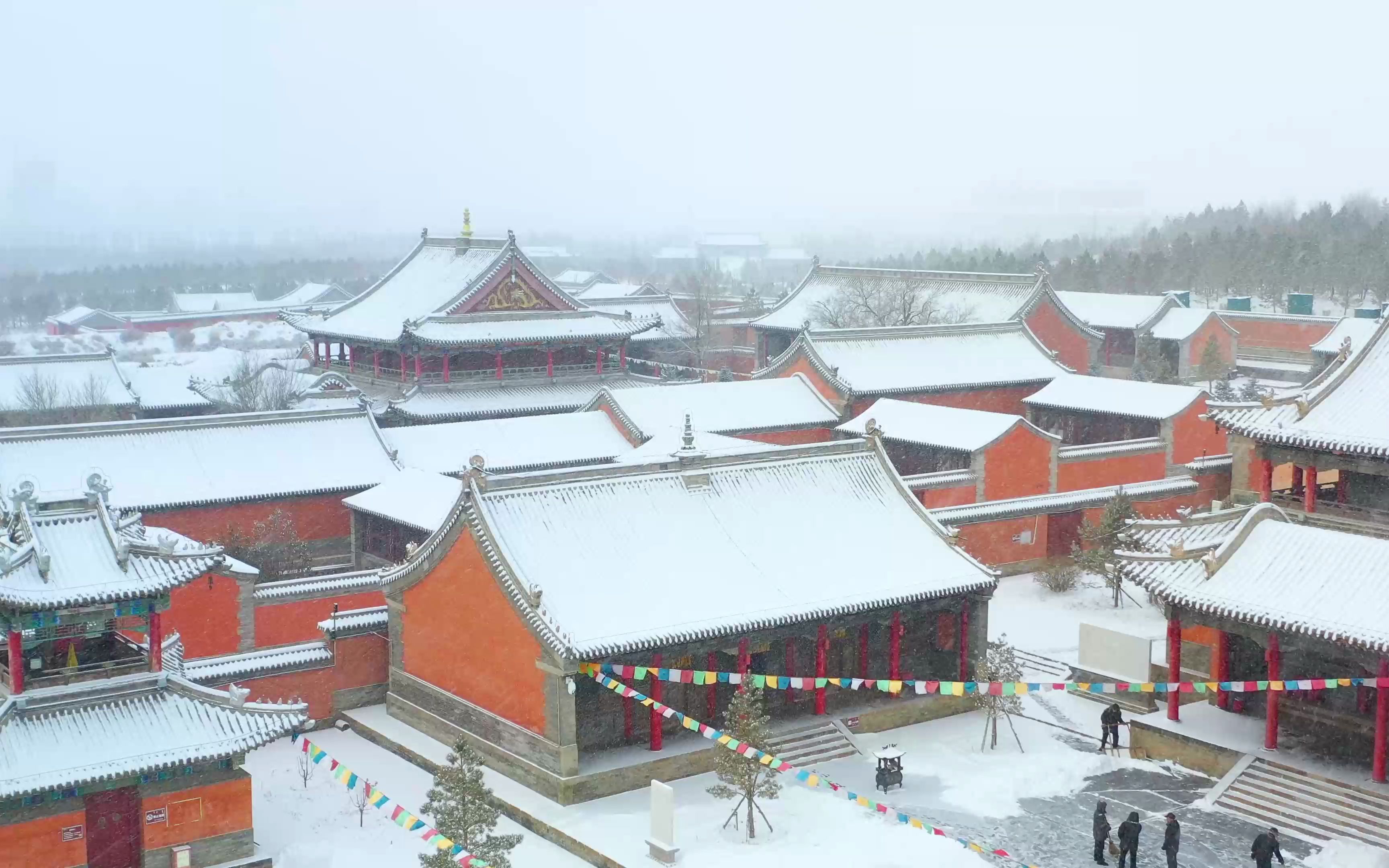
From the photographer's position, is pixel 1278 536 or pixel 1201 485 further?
pixel 1201 485

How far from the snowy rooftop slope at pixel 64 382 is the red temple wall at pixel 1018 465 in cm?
2893

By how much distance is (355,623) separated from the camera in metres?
24.8

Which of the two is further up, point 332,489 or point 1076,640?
point 332,489

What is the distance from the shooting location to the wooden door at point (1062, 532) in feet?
113

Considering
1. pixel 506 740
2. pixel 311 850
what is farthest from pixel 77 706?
pixel 506 740

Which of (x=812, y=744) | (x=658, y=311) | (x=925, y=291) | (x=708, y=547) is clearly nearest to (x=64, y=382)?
(x=658, y=311)

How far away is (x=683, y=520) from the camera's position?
23562 millimetres

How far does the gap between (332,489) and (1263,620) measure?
19.7 meters

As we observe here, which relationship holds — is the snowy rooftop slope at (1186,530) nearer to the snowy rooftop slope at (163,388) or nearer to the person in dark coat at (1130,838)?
the person in dark coat at (1130,838)

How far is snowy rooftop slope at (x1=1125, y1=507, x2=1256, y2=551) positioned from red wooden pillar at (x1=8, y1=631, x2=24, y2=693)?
16.5 metres

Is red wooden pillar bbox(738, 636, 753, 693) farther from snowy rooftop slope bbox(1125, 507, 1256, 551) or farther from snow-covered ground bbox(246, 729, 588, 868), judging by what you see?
snowy rooftop slope bbox(1125, 507, 1256, 551)

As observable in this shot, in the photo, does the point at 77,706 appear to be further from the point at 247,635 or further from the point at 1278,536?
the point at 1278,536

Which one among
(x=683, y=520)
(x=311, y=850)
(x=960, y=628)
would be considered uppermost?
(x=683, y=520)

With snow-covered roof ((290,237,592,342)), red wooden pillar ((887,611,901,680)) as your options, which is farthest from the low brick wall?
snow-covered roof ((290,237,592,342))
